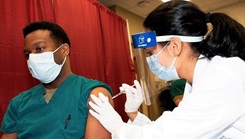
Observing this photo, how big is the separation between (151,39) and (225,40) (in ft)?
1.00

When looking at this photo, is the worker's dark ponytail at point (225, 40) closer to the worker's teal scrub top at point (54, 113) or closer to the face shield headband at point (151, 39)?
the face shield headband at point (151, 39)

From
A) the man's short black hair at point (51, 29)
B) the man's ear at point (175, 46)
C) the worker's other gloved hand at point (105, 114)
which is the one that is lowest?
the worker's other gloved hand at point (105, 114)

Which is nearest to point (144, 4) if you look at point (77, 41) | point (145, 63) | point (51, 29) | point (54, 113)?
point (77, 41)

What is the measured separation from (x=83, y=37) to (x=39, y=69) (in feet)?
4.69

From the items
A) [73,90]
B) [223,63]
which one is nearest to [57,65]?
[73,90]

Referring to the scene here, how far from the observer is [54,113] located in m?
1.19

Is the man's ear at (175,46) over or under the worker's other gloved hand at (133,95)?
over

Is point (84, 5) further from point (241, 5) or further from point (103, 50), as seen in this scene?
point (241, 5)

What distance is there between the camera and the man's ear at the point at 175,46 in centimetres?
97

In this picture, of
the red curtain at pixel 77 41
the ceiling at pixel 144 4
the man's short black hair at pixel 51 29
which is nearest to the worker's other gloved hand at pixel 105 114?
the man's short black hair at pixel 51 29

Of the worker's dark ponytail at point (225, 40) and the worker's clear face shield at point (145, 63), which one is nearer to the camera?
the worker's dark ponytail at point (225, 40)

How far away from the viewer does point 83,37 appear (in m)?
2.72

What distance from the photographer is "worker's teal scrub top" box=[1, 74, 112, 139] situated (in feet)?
3.76

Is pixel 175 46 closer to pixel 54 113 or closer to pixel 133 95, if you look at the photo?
pixel 133 95
